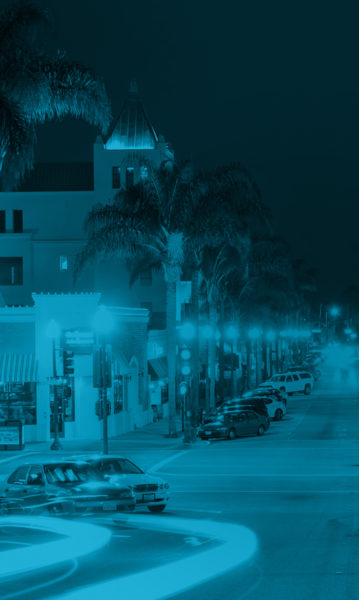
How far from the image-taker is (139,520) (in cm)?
2111

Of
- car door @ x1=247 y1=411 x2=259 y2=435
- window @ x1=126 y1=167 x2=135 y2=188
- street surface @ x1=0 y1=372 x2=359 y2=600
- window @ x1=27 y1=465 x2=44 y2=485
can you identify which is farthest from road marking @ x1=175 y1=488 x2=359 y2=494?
window @ x1=126 y1=167 x2=135 y2=188

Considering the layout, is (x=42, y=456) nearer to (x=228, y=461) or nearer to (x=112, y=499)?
(x=228, y=461)

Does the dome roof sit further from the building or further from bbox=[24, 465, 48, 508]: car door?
bbox=[24, 465, 48, 508]: car door

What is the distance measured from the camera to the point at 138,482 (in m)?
23.2

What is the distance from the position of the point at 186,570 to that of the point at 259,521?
21.8 feet

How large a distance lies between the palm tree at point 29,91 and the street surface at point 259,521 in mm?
10254

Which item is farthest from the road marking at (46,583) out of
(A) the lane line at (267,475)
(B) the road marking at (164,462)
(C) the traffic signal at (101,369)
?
(C) the traffic signal at (101,369)

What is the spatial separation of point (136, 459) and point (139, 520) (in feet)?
54.9

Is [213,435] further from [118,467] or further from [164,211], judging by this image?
[118,467]

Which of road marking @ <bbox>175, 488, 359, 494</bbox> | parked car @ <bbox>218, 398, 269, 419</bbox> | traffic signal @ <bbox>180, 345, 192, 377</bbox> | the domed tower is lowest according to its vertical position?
road marking @ <bbox>175, 488, 359, 494</bbox>

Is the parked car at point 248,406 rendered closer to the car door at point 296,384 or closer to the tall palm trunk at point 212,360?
the tall palm trunk at point 212,360

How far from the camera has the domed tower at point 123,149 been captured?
243 feet

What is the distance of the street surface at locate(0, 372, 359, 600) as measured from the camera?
13.8m

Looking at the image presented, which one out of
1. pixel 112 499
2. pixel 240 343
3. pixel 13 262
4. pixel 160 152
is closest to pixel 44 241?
pixel 13 262
